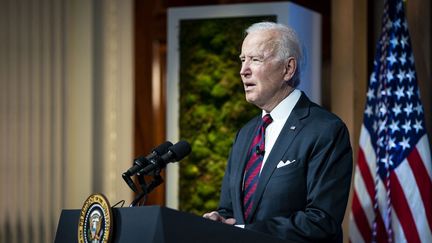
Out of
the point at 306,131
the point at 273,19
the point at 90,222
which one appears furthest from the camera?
the point at 273,19

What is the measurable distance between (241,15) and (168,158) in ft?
8.89

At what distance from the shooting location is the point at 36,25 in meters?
6.42

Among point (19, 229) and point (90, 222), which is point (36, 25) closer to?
point (19, 229)

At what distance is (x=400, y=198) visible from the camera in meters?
4.72

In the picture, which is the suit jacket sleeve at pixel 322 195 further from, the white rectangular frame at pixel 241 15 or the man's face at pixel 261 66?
the white rectangular frame at pixel 241 15

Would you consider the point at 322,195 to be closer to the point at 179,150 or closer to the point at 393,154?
the point at 179,150

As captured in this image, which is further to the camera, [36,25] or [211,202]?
[36,25]

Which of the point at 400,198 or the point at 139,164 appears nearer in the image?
the point at 139,164

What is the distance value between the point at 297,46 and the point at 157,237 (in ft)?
3.52

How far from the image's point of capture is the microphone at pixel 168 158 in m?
2.85

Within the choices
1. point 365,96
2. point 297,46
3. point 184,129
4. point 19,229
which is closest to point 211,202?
point 184,129

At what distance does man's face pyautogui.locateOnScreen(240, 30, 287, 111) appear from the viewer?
10.7 ft

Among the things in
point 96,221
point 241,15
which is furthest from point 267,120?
point 241,15

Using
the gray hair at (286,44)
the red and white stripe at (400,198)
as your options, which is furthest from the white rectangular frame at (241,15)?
the gray hair at (286,44)
